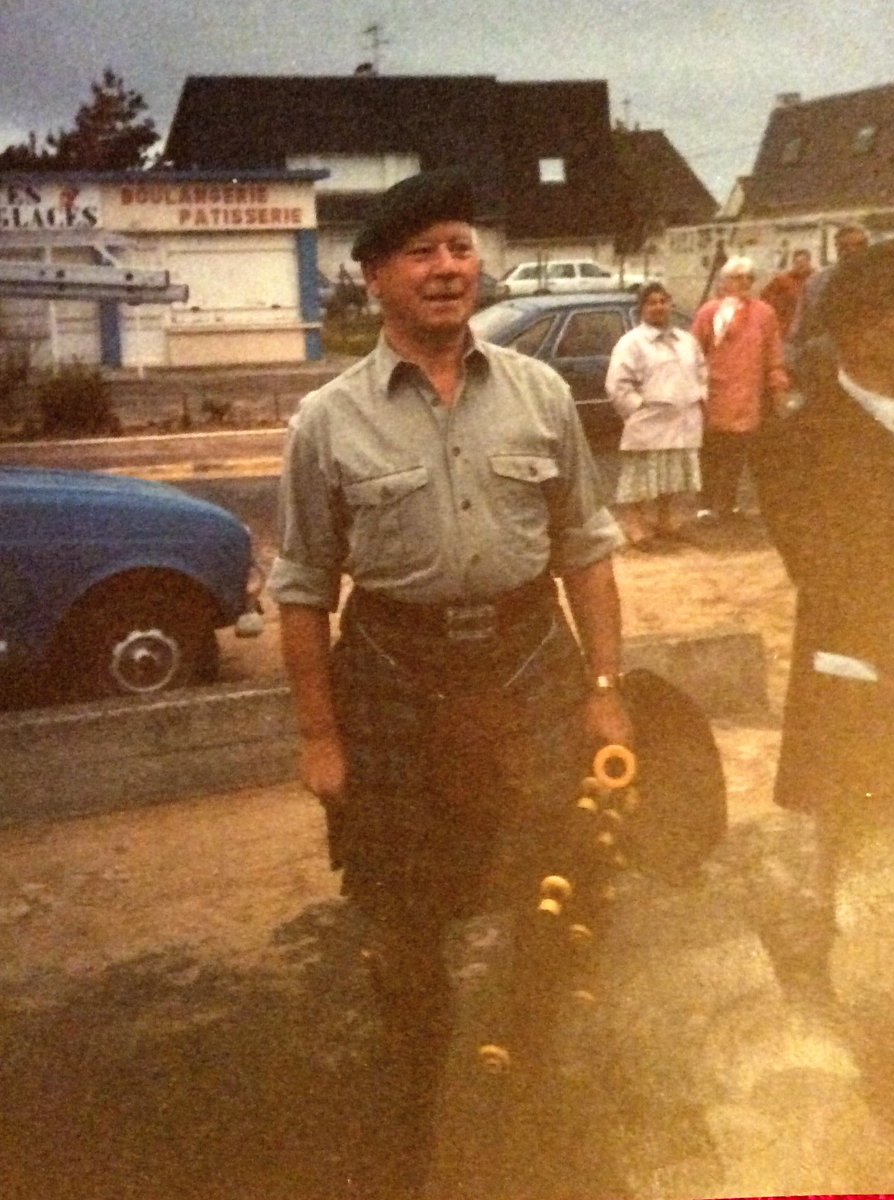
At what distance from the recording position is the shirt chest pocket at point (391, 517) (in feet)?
5.79

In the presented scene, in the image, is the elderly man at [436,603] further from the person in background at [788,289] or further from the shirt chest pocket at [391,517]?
the person in background at [788,289]

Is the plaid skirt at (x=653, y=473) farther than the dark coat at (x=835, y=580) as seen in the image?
Yes

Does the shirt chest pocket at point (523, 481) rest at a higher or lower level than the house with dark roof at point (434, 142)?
lower

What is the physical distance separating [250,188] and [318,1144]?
6.80 feet

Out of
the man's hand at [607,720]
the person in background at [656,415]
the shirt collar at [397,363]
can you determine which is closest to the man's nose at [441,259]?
the shirt collar at [397,363]

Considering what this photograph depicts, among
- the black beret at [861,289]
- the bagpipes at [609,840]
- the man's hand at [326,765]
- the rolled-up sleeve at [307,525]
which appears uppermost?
the black beret at [861,289]

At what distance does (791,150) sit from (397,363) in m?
1.73

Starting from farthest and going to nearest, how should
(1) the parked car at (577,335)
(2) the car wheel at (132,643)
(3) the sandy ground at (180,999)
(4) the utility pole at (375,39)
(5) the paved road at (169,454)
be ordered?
(1) the parked car at (577,335), (5) the paved road at (169,454), (2) the car wheel at (132,643), (4) the utility pole at (375,39), (3) the sandy ground at (180,999)

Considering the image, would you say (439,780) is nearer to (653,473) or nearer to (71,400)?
(71,400)

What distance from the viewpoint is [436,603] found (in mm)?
1812

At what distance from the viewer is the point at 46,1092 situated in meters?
2.25

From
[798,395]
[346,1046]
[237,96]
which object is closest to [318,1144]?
[346,1046]

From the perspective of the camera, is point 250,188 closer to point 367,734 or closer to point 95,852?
point 95,852

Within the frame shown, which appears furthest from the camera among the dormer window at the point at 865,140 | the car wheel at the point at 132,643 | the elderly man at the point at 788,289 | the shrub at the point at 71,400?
the elderly man at the point at 788,289
